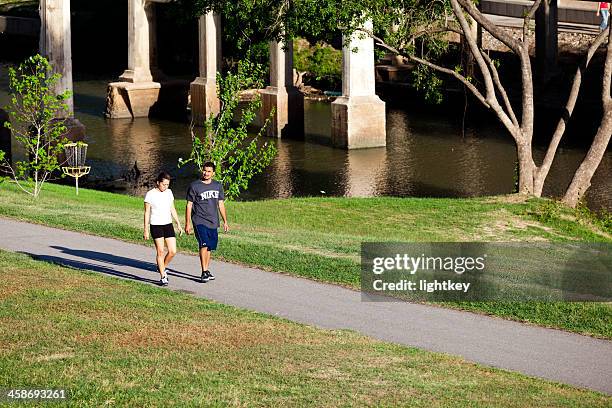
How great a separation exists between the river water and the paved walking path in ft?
39.9

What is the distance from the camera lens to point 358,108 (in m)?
37.8

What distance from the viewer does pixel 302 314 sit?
14.5m

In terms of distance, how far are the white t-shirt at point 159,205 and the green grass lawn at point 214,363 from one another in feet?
4.12

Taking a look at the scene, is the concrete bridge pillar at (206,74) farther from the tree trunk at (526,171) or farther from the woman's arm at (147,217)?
the woman's arm at (147,217)

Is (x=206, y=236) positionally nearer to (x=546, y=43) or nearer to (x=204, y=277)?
(x=204, y=277)

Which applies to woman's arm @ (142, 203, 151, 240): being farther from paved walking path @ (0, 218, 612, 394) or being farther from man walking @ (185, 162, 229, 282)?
paved walking path @ (0, 218, 612, 394)

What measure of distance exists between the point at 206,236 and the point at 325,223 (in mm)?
7860

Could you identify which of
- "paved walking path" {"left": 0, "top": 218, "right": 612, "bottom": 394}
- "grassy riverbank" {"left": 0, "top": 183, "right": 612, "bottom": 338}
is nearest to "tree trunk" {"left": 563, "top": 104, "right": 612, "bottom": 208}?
"grassy riverbank" {"left": 0, "top": 183, "right": 612, "bottom": 338}

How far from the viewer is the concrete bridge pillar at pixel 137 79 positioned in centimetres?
4740

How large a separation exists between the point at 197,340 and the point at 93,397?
2.25 m

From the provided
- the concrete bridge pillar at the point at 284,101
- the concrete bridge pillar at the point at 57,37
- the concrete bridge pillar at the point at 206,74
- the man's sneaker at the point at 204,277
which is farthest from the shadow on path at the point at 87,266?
the concrete bridge pillar at the point at 206,74

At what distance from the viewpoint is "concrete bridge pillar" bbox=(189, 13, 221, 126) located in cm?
4450

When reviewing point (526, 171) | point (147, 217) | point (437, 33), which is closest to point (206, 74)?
point (437, 33)

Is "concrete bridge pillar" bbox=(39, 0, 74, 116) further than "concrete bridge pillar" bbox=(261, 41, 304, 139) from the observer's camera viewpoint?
No
